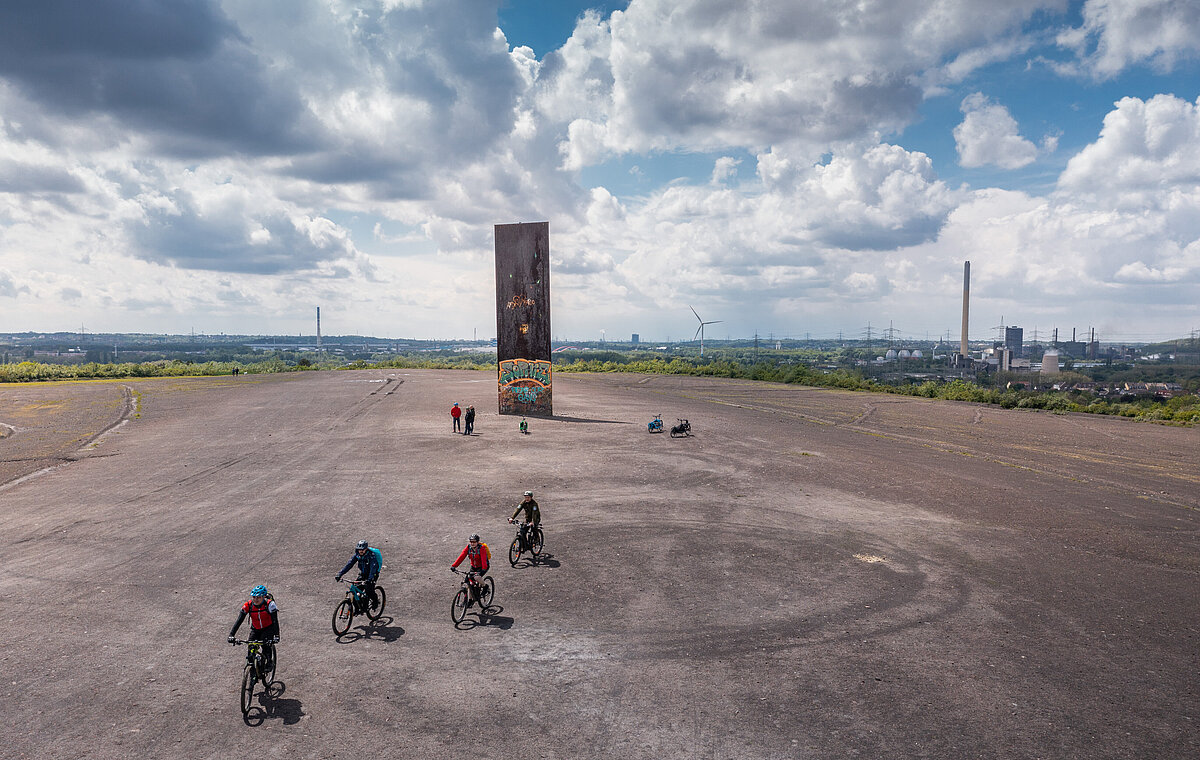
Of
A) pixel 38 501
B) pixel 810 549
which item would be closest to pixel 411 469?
pixel 38 501

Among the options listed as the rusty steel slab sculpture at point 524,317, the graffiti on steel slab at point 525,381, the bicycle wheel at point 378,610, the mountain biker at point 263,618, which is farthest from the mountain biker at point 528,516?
the graffiti on steel slab at point 525,381

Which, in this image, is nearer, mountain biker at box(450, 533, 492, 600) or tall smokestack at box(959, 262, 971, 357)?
mountain biker at box(450, 533, 492, 600)

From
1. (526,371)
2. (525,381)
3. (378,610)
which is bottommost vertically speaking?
(378,610)

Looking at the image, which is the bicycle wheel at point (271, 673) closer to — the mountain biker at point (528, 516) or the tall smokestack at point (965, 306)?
the mountain biker at point (528, 516)

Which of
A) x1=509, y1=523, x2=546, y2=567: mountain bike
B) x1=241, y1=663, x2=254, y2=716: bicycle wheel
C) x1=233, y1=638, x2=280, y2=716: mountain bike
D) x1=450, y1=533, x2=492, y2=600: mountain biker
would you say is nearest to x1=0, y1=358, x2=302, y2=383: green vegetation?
x1=509, y1=523, x2=546, y2=567: mountain bike

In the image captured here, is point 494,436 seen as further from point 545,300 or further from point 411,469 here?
point 545,300

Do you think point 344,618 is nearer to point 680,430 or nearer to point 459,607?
point 459,607

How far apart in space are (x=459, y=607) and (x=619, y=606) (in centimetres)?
360

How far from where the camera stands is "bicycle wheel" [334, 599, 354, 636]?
12827mm

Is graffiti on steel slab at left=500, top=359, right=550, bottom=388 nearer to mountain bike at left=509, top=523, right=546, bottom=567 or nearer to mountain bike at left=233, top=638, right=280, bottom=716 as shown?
mountain bike at left=509, top=523, right=546, bottom=567

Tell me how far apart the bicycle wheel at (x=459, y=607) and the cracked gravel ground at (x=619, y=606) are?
18.7 inches

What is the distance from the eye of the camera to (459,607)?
1371 centimetres

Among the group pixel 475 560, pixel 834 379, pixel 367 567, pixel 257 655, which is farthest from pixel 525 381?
pixel 834 379

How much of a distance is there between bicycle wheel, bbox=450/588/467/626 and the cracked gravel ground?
47cm
